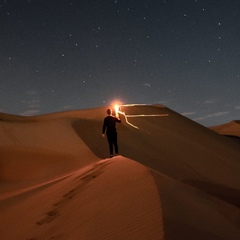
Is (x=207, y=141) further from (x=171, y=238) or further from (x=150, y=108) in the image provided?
(x=171, y=238)

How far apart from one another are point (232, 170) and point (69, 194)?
12.7 metres

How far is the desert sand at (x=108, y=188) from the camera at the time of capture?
4629 millimetres

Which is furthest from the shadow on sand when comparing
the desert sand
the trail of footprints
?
the trail of footprints

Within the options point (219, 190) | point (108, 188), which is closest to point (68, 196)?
point (108, 188)

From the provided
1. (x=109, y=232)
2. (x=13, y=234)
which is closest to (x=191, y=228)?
(x=109, y=232)

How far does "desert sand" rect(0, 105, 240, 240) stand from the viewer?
463 centimetres

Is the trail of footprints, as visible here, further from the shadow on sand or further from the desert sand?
the shadow on sand

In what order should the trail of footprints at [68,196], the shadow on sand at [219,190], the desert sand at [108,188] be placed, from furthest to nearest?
the shadow on sand at [219,190] < the trail of footprints at [68,196] < the desert sand at [108,188]

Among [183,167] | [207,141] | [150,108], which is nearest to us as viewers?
[183,167]

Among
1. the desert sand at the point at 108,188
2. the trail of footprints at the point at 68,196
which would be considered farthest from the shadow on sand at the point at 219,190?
the trail of footprints at the point at 68,196

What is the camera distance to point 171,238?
3893 mm

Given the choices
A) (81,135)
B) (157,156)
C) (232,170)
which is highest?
(81,135)

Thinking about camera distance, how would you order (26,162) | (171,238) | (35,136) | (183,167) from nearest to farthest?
(171,238) → (26,162) → (183,167) → (35,136)

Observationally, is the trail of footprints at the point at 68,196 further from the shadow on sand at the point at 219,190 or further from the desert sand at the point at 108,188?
the shadow on sand at the point at 219,190
